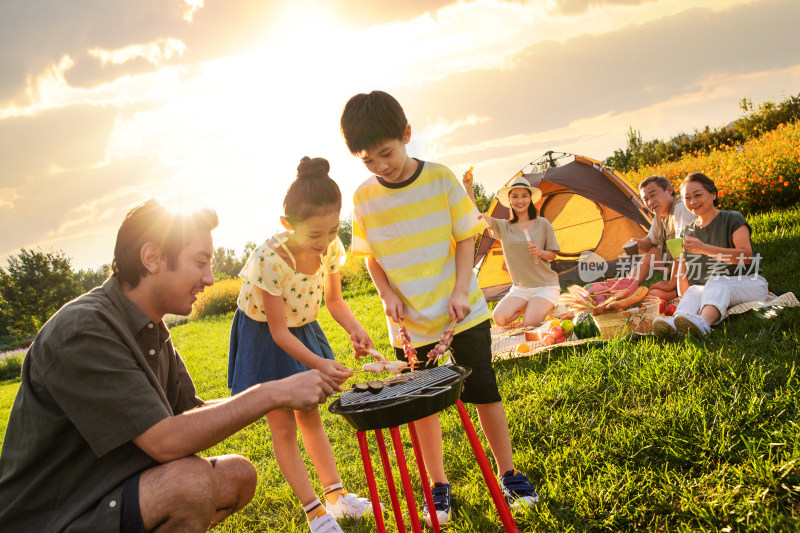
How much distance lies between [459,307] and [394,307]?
345mm

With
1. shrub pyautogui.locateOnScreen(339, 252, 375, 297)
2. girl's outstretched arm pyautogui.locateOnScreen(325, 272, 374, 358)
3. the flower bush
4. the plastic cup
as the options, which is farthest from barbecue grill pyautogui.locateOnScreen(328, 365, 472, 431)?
shrub pyautogui.locateOnScreen(339, 252, 375, 297)

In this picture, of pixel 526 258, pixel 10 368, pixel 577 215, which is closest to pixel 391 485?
pixel 526 258

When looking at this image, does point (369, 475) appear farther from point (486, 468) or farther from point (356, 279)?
A: point (356, 279)

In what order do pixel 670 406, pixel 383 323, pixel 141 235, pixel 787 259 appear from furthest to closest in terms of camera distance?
pixel 383 323 < pixel 787 259 < pixel 670 406 < pixel 141 235

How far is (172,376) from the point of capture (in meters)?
2.24

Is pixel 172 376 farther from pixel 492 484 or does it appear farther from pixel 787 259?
pixel 787 259

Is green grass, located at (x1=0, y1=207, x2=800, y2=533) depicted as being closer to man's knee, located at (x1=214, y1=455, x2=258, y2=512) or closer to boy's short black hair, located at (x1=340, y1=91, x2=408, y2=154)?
man's knee, located at (x1=214, y1=455, x2=258, y2=512)

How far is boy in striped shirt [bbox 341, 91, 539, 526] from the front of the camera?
2.55m

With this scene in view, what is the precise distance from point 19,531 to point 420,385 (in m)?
1.33

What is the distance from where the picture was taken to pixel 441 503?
2.58 m

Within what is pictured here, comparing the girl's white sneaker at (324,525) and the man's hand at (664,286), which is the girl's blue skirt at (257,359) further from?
the man's hand at (664,286)

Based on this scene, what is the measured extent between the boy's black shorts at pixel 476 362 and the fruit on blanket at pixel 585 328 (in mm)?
2472

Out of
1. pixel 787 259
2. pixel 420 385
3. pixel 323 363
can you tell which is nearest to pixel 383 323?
pixel 787 259

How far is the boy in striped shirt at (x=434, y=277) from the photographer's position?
2.55m
